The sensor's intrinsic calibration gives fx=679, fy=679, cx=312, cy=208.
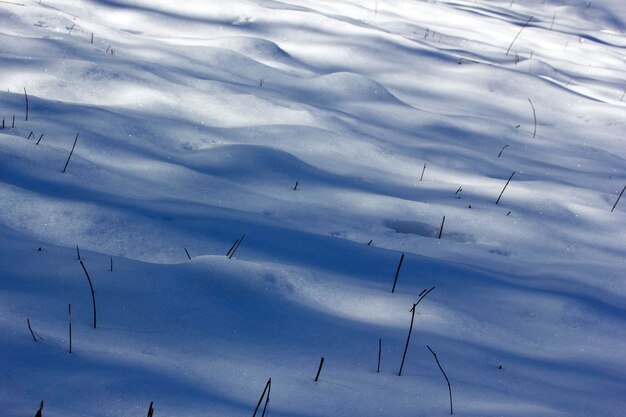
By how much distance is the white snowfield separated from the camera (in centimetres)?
152

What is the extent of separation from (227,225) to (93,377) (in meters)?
0.92

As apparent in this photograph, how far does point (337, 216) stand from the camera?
8.15ft

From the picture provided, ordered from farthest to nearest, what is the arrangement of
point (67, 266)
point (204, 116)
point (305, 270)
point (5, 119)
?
point (204, 116), point (5, 119), point (305, 270), point (67, 266)

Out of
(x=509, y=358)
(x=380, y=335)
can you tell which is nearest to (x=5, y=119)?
(x=380, y=335)

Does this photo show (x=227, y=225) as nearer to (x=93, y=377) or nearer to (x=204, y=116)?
(x=93, y=377)

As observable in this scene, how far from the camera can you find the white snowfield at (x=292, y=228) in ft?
4.98

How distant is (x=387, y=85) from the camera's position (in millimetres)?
4344

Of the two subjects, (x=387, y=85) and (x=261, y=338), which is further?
(x=387, y=85)

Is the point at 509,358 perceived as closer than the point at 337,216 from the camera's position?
Yes

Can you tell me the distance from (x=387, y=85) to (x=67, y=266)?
2.94 meters

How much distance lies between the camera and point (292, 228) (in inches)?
90.5

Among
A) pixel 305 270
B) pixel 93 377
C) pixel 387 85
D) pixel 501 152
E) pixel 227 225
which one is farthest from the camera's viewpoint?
pixel 387 85

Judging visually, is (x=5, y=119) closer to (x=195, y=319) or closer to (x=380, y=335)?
(x=195, y=319)

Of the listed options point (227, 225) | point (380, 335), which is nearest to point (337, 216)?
point (227, 225)
